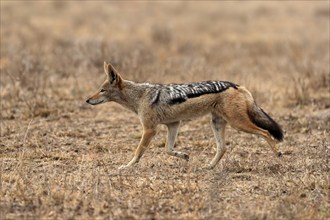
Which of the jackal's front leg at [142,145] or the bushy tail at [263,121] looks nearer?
the jackal's front leg at [142,145]

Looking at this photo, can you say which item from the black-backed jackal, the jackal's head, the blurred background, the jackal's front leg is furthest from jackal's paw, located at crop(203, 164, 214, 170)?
the blurred background

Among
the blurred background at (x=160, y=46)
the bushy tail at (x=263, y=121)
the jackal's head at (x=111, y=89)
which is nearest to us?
the bushy tail at (x=263, y=121)

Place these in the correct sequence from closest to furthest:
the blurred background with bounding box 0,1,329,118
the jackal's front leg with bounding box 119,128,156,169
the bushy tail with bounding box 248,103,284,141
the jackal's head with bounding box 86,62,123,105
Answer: the jackal's front leg with bounding box 119,128,156,169 → the bushy tail with bounding box 248,103,284,141 → the jackal's head with bounding box 86,62,123,105 → the blurred background with bounding box 0,1,329,118

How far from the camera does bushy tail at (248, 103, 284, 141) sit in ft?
30.7

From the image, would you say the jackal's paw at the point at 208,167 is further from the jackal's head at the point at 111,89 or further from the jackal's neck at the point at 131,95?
the jackal's head at the point at 111,89

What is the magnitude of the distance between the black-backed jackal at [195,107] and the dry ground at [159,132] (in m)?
0.34

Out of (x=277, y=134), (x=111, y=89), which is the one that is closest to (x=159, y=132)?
(x=111, y=89)

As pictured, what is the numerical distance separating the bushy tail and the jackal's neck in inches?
53.2

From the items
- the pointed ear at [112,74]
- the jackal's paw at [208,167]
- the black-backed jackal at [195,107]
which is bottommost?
the jackal's paw at [208,167]

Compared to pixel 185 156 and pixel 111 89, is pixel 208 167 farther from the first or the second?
pixel 111 89

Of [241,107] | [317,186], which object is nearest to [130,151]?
[241,107]

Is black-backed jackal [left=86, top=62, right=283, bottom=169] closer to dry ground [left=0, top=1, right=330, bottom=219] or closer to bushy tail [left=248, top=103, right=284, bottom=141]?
bushy tail [left=248, top=103, right=284, bottom=141]

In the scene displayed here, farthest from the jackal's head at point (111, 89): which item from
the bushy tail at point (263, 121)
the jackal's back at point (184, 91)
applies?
the bushy tail at point (263, 121)

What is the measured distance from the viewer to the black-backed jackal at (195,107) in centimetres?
912
